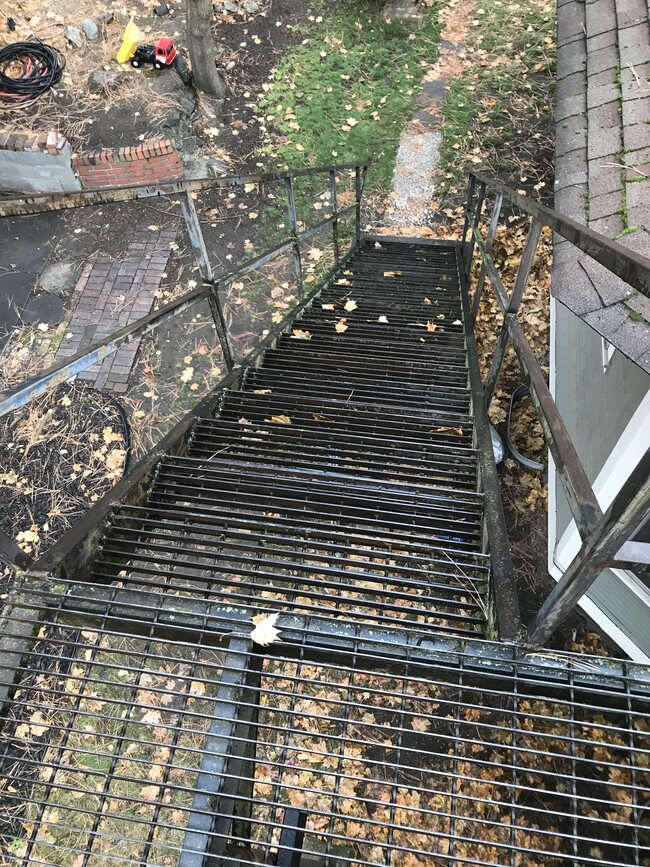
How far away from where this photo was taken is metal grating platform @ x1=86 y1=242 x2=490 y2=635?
2062 millimetres

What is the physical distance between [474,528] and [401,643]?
0.81m

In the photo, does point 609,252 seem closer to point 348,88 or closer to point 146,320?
point 146,320

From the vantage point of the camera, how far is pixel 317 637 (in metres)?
1.76

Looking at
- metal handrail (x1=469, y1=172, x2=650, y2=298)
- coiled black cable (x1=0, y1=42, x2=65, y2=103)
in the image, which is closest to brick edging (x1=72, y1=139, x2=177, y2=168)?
coiled black cable (x1=0, y1=42, x2=65, y2=103)

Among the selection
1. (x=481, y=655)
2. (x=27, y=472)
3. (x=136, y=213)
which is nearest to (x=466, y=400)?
(x=481, y=655)

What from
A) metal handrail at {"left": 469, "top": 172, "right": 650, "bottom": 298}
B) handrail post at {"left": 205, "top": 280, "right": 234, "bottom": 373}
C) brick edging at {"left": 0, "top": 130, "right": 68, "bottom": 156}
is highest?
brick edging at {"left": 0, "top": 130, "right": 68, "bottom": 156}

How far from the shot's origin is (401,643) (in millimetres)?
1707

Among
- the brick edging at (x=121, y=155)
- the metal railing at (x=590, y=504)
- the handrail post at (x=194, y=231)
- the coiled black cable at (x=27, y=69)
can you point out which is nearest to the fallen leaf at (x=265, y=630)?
the metal railing at (x=590, y=504)

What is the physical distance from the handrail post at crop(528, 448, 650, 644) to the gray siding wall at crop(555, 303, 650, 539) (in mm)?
1886

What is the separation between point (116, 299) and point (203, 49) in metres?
3.93

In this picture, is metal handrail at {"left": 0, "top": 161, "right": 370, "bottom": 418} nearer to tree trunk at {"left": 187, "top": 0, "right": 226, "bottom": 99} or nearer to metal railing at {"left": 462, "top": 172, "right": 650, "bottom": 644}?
metal railing at {"left": 462, "top": 172, "right": 650, "bottom": 644}

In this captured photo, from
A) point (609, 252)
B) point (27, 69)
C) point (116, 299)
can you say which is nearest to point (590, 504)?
point (609, 252)

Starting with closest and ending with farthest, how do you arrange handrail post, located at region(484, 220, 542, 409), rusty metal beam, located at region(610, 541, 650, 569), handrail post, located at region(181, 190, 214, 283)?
rusty metal beam, located at region(610, 541, 650, 569) < handrail post, located at region(484, 220, 542, 409) < handrail post, located at region(181, 190, 214, 283)

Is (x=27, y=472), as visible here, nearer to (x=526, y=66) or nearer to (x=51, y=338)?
(x=51, y=338)
